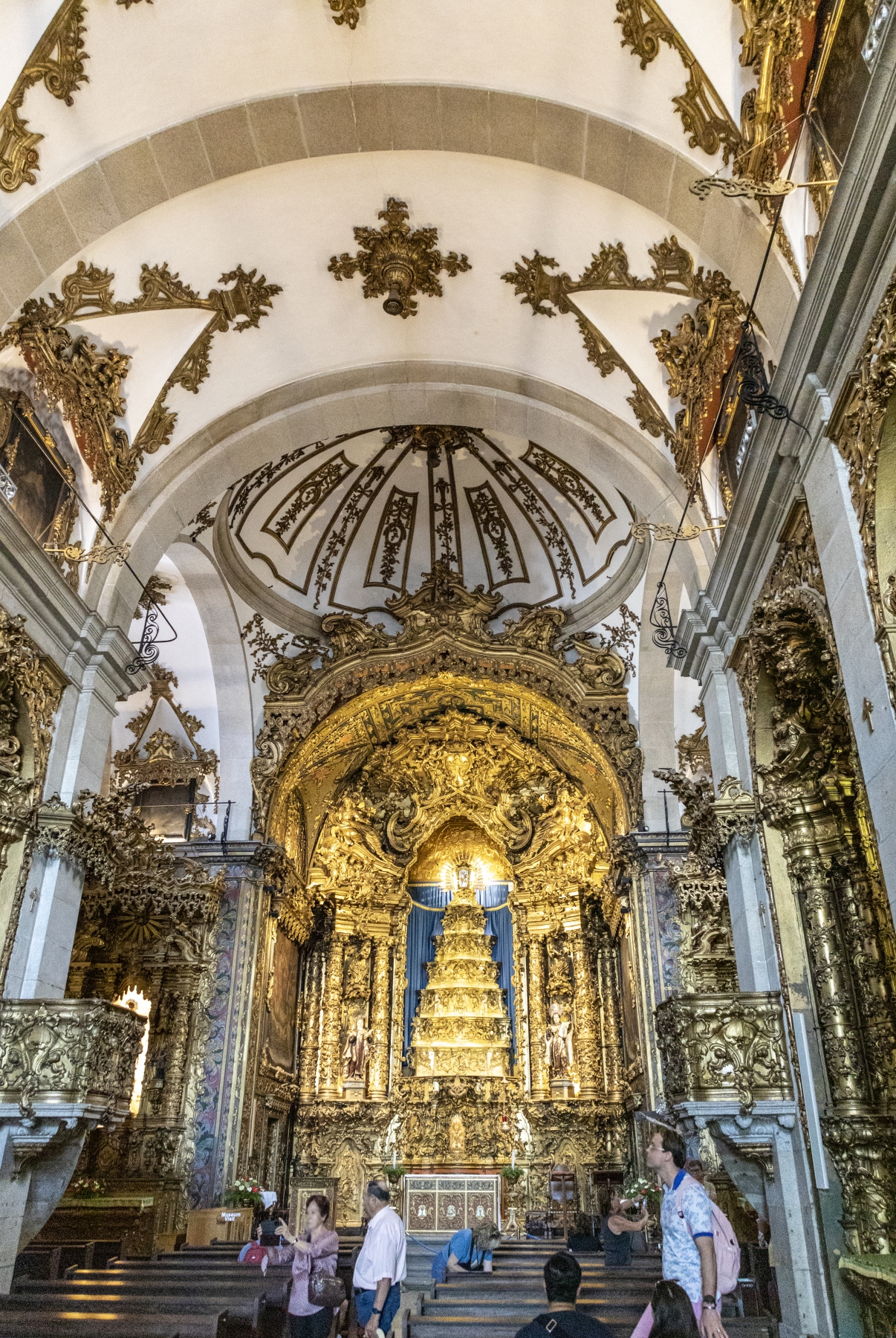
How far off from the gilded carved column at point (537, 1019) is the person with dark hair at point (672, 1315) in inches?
588

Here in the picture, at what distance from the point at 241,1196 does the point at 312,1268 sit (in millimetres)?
8125

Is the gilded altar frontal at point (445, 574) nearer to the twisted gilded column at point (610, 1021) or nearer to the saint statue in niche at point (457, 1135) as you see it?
the twisted gilded column at point (610, 1021)

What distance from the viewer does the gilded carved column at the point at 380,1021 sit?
17.8 meters

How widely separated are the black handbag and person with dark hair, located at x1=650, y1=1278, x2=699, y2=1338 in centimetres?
253

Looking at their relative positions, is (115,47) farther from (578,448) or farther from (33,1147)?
(33,1147)

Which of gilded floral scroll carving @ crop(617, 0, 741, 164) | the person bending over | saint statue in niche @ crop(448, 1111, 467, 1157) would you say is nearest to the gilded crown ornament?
gilded floral scroll carving @ crop(617, 0, 741, 164)

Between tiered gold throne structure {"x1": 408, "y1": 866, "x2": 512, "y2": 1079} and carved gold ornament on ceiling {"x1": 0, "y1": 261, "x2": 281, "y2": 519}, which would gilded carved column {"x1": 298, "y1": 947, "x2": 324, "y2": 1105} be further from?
carved gold ornament on ceiling {"x1": 0, "y1": 261, "x2": 281, "y2": 519}

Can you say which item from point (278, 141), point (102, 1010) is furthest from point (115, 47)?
point (102, 1010)

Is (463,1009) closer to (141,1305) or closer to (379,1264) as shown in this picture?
(141,1305)

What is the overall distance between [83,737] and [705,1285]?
23.2 ft

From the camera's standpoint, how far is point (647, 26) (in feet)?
23.4

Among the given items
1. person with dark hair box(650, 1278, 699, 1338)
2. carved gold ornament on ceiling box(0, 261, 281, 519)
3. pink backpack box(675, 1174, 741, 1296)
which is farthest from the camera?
carved gold ornament on ceiling box(0, 261, 281, 519)

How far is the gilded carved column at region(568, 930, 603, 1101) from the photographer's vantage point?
17078mm

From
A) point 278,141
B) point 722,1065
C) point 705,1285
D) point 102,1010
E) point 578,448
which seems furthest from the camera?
point 578,448
